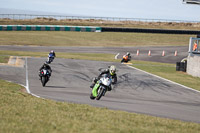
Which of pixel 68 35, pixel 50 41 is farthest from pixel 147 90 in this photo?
pixel 68 35

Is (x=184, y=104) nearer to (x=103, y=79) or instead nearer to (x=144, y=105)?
(x=144, y=105)

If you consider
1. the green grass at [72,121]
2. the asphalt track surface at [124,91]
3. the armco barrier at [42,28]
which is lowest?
the asphalt track surface at [124,91]

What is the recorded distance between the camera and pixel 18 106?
11836mm

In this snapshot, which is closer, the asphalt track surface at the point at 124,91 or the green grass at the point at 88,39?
the asphalt track surface at the point at 124,91

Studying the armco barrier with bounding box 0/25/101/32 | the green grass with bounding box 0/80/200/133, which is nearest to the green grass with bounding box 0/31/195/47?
the armco barrier with bounding box 0/25/101/32

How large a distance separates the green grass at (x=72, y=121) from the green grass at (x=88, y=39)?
43825mm

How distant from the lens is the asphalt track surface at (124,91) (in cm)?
1470

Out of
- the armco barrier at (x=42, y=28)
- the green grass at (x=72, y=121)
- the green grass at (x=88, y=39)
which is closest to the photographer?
the green grass at (x=72, y=121)

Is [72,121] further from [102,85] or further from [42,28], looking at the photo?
[42,28]

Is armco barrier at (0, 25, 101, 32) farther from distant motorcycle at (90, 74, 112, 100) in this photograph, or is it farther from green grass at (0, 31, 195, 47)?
distant motorcycle at (90, 74, 112, 100)

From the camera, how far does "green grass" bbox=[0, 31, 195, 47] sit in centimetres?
5872

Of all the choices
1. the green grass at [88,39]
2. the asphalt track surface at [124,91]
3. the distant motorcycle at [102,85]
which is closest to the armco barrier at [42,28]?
the green grass at [88,39]

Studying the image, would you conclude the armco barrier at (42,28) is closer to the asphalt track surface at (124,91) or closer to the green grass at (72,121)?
the asphalt track surface at (124,91)

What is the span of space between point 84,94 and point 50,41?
4329 cm
